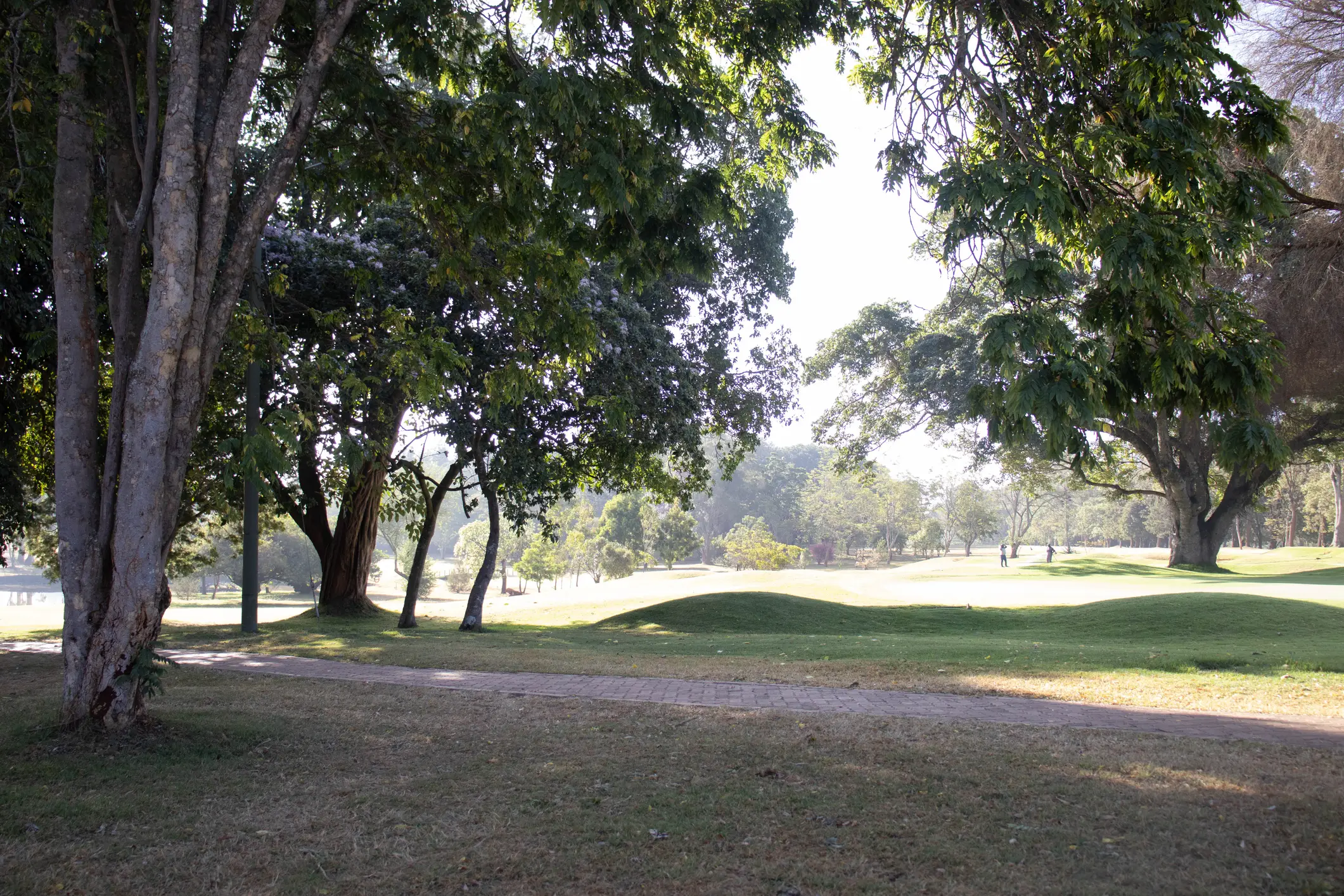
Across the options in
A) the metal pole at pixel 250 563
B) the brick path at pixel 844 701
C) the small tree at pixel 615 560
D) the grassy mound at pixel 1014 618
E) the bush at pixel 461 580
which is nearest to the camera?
the brick path at pixel 844 701

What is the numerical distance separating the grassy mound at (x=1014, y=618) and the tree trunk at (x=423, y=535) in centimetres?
449

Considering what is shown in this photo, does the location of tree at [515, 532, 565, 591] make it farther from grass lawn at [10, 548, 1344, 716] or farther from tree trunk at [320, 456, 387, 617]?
tree trunk at [320, 456, 387, 617]

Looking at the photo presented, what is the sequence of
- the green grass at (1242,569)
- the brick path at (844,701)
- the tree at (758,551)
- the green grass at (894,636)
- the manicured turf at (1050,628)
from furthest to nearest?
the tree at (758,551), the green grass at (1242,569), the manicured turf at (1050,628), the green grass at (894,636), the brick path at (844,701)

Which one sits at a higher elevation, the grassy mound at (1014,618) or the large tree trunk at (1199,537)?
the large tree trunk at (1199,537)

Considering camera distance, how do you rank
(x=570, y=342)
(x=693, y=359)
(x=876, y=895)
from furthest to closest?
(x=693, y=359), (x=570, y=342), (x=876, y=895)

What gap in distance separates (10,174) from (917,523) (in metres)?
67.0

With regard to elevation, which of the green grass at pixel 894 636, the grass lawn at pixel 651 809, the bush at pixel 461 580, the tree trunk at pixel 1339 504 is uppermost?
the tree trunk at pixel 1339 504

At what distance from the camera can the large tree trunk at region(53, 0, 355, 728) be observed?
541 centimetres

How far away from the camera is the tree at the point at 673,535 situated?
5544 centimetres

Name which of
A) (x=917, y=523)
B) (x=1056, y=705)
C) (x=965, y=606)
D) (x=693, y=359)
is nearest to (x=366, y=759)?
(x=1056, y=705)

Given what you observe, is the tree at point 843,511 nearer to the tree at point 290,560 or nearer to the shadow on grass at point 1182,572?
the shadow on grass at point 1182,572

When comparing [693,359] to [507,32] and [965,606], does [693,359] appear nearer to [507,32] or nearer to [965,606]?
[965,606]

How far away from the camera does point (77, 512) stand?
572cm

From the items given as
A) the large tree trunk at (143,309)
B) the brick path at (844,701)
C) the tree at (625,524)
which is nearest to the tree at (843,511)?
the tree at (625,524)
